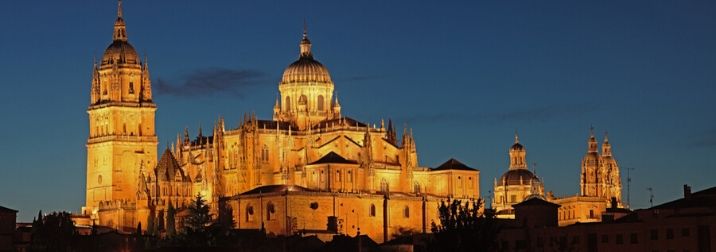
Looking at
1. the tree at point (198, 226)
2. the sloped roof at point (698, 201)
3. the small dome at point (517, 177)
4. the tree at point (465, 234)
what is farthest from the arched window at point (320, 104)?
the tree at point (465, 234)

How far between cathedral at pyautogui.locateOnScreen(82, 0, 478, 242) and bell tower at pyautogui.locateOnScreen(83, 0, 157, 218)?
9cm

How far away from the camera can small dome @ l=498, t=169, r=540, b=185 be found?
19425 cm

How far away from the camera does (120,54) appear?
17725cm

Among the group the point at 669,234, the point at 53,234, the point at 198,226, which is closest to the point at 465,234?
the point at 669,234

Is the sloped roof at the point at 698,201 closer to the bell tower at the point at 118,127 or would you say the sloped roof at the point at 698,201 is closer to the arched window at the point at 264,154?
the arched window at the point at 264,154

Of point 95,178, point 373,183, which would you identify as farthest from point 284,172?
point 95,178

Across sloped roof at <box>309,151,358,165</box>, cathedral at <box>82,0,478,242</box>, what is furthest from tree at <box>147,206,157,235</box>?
sloped roof at <box>309,151,358,165</box>

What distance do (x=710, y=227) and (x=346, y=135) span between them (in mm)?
68793

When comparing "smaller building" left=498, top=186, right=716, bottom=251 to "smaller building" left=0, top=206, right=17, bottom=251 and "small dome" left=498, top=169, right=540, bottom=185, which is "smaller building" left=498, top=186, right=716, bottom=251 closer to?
"smaller building" left=0, top=206, right=17, bottom=251

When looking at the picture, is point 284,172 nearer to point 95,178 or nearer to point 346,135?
point 346,135

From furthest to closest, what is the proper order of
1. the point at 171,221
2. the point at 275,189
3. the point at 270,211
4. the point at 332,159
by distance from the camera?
the point at 332,159 < the point at 275,189 < the point at 270,211 < the point at 171,221

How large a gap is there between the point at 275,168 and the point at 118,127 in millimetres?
16454

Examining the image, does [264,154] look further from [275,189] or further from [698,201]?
[698,201]

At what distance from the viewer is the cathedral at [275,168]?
16088cm
